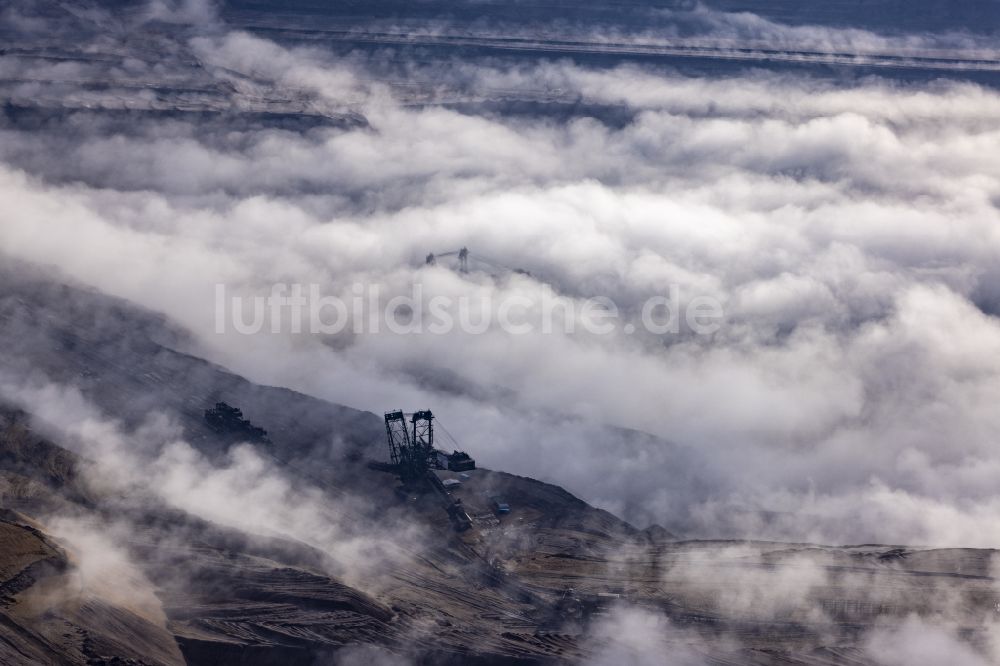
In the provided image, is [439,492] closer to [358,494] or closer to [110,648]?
[358,494]

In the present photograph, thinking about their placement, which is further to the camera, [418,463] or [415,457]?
[415,457]

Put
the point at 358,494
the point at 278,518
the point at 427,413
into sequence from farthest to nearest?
the point at 427,413, the point at 358,494, the point at 278,518

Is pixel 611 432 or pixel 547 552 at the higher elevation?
pixel 611 432

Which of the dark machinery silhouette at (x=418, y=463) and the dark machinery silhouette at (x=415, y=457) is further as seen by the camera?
the dark machinery silhouette at (x=415, y=457)

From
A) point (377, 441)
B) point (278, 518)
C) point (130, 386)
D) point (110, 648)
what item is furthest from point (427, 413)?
point (110, 648)

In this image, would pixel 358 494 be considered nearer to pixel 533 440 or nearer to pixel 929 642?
pixel 533 440

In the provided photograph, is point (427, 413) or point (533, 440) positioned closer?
point (427, 413)

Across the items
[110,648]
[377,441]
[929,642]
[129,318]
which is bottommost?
[110,648]

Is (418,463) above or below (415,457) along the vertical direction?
below

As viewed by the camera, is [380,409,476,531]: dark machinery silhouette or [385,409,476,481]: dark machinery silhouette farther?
[385,409,476,481]: dark machinery silhouette

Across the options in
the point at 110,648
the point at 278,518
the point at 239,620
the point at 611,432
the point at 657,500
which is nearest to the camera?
the point at 110,648
